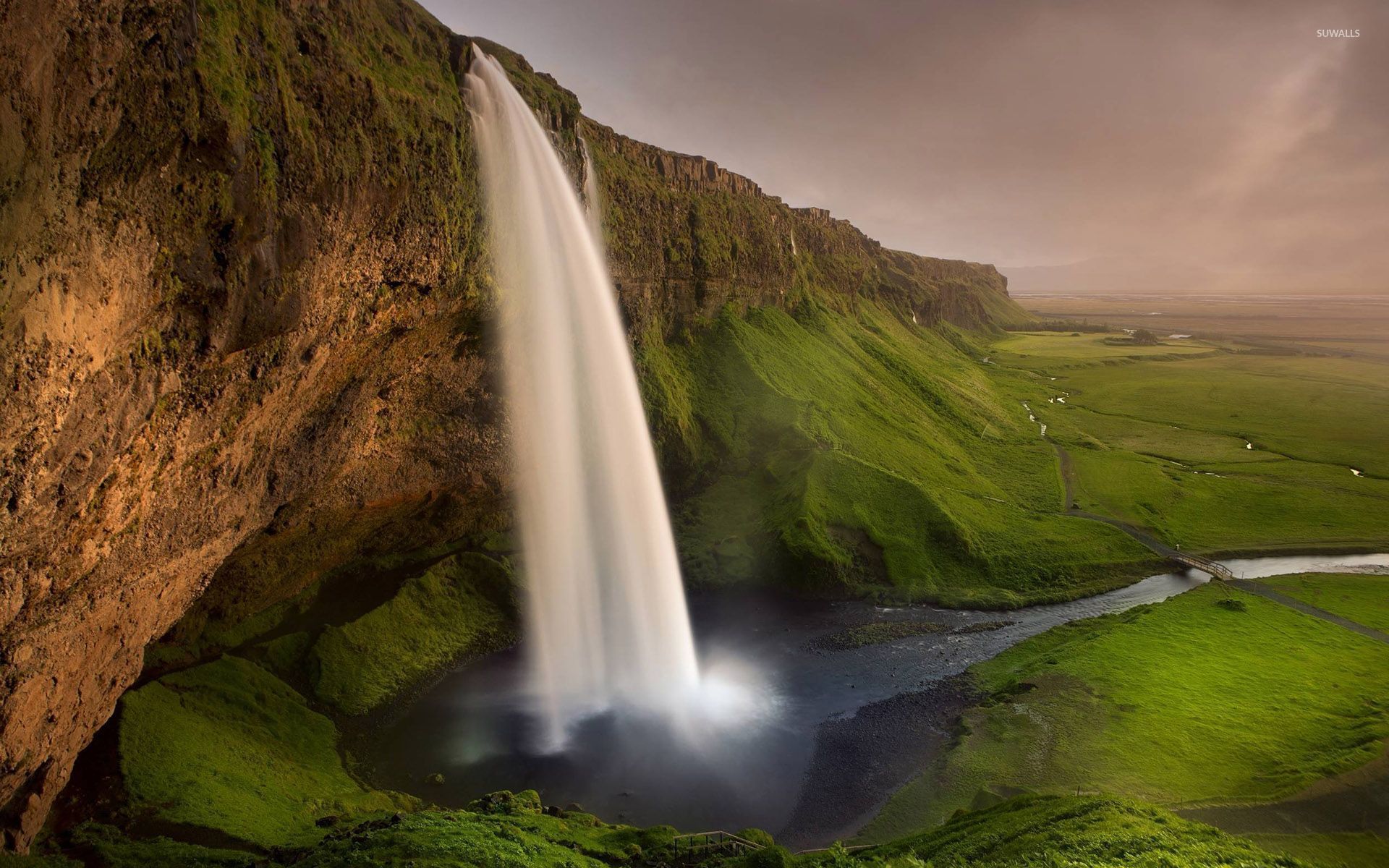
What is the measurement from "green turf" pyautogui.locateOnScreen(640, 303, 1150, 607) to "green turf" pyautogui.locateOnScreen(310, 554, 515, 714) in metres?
12.7

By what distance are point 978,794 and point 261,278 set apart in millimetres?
28340

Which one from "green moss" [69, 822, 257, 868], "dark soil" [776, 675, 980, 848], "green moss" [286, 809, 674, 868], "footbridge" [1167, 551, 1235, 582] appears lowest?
"footbridge" [1167, 551, 1235, 582]

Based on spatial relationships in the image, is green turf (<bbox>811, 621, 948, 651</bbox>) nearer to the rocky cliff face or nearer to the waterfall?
the waterfall

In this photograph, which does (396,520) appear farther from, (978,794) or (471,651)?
(978,794)

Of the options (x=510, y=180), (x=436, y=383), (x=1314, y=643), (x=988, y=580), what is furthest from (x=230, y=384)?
(x=1314, y=643)

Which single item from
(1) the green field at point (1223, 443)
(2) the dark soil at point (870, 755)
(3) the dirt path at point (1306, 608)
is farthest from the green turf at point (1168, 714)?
(1) the green field at point (1223, 443)

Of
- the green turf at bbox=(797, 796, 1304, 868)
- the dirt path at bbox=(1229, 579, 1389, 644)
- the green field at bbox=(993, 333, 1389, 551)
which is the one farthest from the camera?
the green field at bbox=(993, 333, 1389, 551)

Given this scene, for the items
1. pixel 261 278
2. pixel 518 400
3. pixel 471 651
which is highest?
pixel 261 278

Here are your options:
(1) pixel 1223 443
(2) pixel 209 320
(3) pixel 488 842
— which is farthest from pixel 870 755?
(1) pixel 1223 443

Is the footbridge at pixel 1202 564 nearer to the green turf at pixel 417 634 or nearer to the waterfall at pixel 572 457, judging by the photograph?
the waterfall at pixel 572 457

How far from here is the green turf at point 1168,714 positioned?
2456 cm

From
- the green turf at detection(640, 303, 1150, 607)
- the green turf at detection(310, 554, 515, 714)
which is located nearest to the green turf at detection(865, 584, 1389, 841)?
the green turf at detection(640, 303, 1150, 607)

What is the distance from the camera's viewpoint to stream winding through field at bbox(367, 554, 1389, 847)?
80.2ft

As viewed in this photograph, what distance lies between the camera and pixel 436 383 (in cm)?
3481
